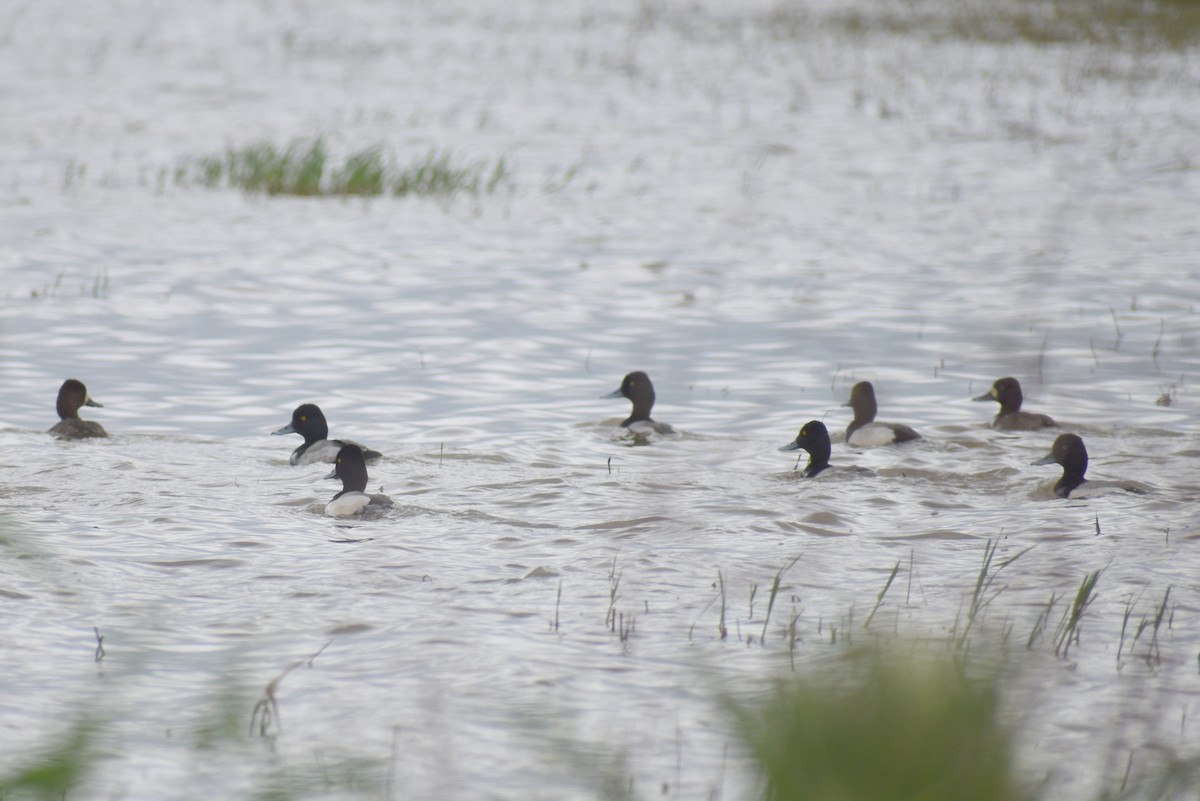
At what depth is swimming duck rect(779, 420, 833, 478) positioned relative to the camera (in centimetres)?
880

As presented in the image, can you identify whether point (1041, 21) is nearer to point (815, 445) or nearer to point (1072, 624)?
point (815, 445)

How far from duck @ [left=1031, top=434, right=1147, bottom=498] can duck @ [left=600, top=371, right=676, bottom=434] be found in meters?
2.39

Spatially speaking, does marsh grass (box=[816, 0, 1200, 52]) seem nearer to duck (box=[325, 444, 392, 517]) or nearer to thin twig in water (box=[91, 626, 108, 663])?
duck (box=[325, 444, 392, 517])

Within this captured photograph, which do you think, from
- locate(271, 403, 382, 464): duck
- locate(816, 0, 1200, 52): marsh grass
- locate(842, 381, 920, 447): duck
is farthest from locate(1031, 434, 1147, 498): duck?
locate(816, 0, 1200, 52): marsh grass

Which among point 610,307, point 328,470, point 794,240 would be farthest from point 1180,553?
point 794,240

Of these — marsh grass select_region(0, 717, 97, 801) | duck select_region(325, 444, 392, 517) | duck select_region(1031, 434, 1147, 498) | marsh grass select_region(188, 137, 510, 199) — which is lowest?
duck select_region(325, 444, 392, 517)

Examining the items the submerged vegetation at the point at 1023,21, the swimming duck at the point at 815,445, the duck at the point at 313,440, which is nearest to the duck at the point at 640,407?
the swimming duck at the point at 815,445

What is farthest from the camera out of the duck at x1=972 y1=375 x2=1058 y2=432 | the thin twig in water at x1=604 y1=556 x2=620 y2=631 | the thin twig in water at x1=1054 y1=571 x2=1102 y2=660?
the duck at x1=972 y1=375 x2=1058 y2=432

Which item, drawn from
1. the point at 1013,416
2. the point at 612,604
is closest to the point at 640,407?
the point at 1013,416

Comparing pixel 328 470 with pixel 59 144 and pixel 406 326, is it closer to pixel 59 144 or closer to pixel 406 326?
pixel 406 326

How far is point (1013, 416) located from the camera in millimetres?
10000

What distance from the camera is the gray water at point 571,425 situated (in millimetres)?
4781

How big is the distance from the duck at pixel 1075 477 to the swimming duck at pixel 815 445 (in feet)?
4.32

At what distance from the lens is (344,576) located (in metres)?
Answer: 6.71
